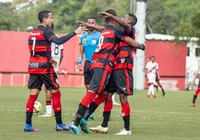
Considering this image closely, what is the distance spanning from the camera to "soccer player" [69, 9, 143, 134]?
1183 centimetres

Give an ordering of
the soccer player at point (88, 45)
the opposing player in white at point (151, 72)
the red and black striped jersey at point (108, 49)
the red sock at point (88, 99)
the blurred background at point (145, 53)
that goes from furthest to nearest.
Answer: the blurred background at point (145, 53) < the opposing player in white at point (151, 72) < the soccer player at point (88, 45) < the red and black striped jersey at point (108, 49) < the red sock at point (88, 99)

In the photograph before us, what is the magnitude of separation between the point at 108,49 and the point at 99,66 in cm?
34

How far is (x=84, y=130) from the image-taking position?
12156 mm

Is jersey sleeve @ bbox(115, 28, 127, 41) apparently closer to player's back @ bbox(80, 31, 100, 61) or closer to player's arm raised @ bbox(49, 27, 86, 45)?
player's arm raised @ bbox(49, 27, 86, 45)

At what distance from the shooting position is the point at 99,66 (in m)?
11.9

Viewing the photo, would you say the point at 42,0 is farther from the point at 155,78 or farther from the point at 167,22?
the point at 155,78

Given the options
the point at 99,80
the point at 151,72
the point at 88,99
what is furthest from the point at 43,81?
the point at 151,72

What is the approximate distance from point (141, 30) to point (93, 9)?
137 ft

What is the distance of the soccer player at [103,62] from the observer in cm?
1183

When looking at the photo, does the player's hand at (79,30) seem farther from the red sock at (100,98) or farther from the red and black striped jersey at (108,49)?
the red sock at (100,98)

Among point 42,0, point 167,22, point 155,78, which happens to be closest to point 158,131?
point 155,78

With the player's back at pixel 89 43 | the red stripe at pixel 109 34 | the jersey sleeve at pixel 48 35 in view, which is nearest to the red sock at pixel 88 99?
the red stripe at pixel 109 34

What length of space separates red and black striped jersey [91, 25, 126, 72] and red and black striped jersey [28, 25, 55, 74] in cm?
85

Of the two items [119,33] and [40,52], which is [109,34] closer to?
[119,33]
